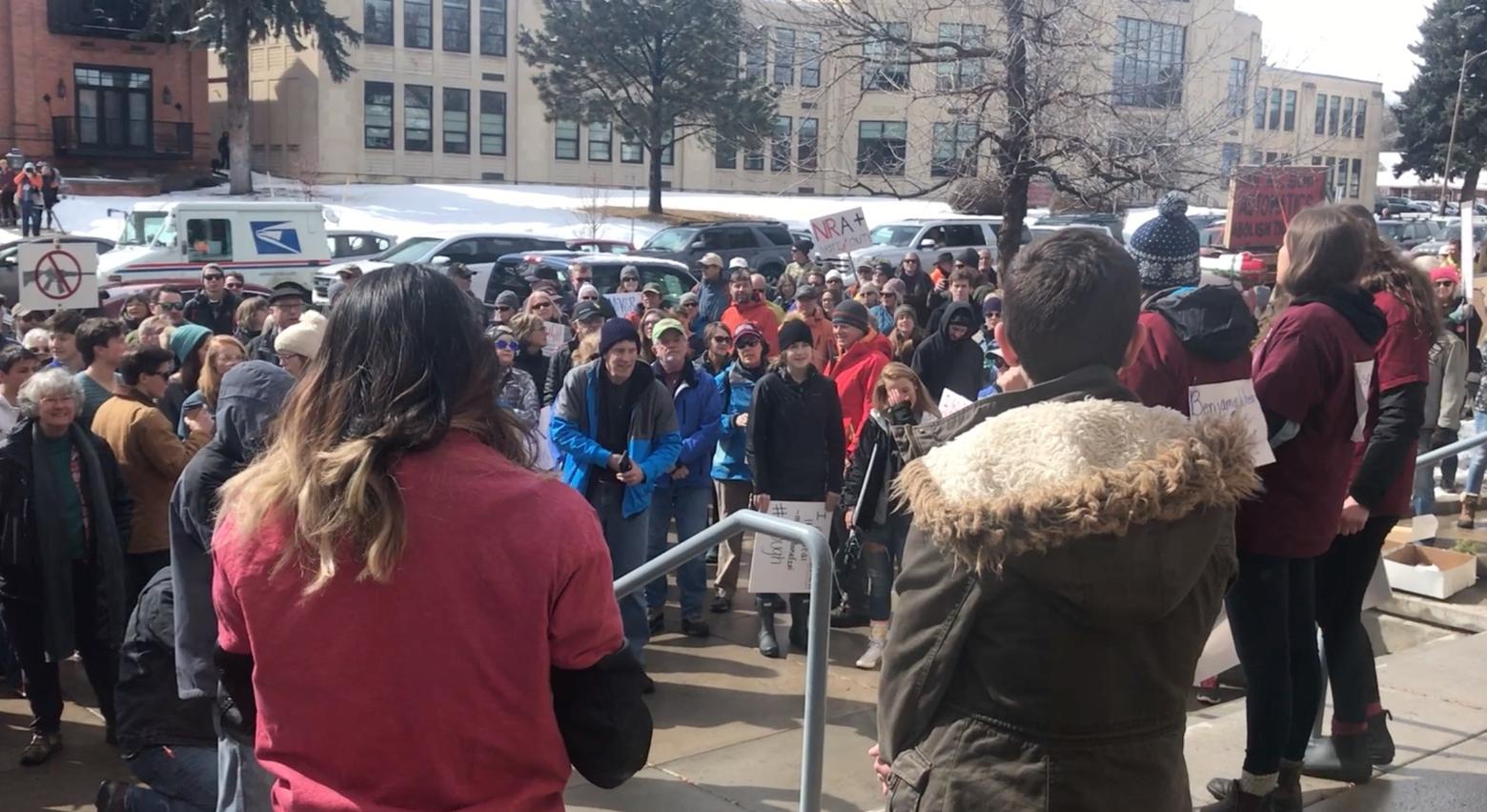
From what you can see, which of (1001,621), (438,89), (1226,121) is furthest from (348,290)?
(438,89)

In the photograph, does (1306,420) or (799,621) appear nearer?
(1306,420)

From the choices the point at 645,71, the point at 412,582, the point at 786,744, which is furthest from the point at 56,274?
the point at 645,71

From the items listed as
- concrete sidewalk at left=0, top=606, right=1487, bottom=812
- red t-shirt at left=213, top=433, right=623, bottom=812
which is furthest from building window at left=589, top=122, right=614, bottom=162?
red t-shirt at left=213, top=433, right=623, bottom=812

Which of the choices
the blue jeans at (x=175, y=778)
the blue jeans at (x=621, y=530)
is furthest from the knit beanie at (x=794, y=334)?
the blue jeans at (x=175, y=778)

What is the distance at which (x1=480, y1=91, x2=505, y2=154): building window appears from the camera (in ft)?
172

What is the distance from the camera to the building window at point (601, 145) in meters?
54.4

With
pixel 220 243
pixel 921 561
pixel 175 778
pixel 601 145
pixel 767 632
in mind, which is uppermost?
pixel 601 145

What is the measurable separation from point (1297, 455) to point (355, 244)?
27.1 meters

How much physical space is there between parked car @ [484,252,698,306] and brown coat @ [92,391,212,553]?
13.4 metres

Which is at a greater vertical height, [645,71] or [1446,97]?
[1446,97]

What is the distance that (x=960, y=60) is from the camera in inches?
627

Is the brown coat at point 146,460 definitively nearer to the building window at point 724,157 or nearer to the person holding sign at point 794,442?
the person holding sign at point 794,442

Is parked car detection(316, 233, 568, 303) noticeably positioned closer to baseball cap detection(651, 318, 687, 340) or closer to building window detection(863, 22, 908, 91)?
building window detection(863, 22, 908, 91)

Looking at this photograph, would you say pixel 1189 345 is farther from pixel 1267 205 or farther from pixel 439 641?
pixel 1267 205
